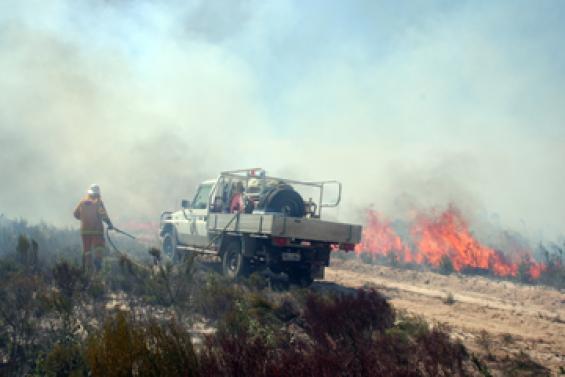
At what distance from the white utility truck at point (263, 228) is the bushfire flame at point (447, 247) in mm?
7331

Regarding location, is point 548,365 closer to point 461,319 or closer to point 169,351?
point 461,319

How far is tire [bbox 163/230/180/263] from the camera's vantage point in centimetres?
1304

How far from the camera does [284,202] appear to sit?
1053 cm

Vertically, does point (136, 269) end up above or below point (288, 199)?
below

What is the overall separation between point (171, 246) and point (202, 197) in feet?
7.37

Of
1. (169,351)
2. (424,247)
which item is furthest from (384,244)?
(169,351)

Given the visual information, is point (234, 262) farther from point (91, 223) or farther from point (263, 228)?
point (91, 223)

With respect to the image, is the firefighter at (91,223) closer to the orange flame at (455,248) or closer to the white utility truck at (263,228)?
the white utility truck at (263,228)

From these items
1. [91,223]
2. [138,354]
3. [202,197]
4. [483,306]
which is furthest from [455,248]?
[138,354]

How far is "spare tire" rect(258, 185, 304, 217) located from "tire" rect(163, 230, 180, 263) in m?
3.92

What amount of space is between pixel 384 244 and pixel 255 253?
1384 centimetres

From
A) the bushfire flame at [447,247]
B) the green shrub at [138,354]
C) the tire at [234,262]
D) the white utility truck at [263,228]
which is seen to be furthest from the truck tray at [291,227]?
the bushfire flame at [447,247]

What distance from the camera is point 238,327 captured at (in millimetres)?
4887

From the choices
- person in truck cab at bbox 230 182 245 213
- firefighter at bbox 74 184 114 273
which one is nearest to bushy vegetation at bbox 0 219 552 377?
firefighter at bbox 74 184 114 273
